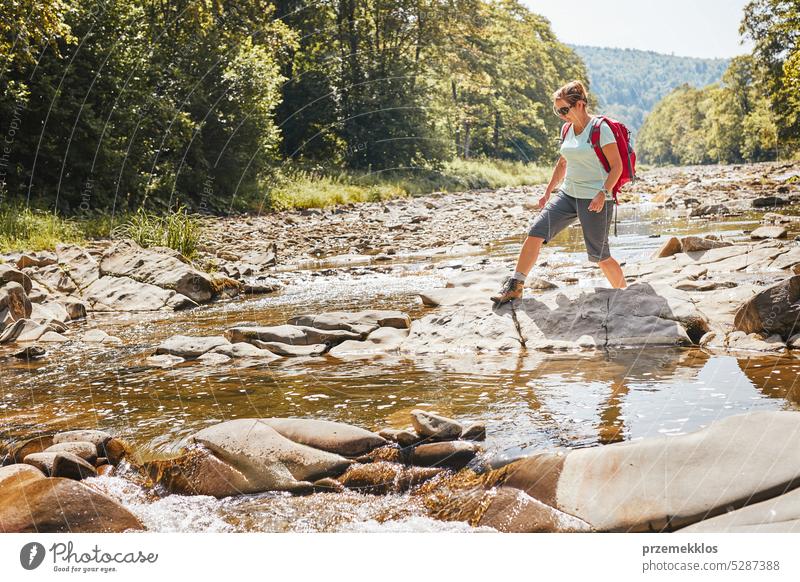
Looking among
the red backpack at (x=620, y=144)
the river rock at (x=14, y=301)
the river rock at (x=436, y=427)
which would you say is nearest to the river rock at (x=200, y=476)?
the river rock at (x=436, y=427)

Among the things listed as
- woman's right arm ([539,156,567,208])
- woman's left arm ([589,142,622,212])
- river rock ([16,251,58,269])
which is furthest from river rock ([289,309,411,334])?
river rock ([16,251,58,269])

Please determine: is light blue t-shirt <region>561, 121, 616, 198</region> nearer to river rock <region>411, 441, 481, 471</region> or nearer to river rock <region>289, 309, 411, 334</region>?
river rock <region>289, 309, 411, 334</region>

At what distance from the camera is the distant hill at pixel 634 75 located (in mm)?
11445

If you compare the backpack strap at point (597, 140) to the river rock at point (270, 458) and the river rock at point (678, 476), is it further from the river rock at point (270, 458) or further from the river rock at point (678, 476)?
the river rock at point (270, 458)

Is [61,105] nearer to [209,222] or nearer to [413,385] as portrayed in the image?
[209,222]

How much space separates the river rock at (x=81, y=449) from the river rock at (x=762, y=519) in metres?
3.43

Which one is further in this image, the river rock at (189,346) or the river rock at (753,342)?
the river rock at (189,346)

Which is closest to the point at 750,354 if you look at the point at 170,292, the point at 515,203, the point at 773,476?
the point at 773,476

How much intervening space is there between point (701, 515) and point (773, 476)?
0.36m

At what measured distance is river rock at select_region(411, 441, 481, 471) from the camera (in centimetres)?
433

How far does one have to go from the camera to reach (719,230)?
16.1 meters

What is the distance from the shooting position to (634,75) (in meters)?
12.6

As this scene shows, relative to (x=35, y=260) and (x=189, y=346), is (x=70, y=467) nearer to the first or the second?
(x=189, y=346)

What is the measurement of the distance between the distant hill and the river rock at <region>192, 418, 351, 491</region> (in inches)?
335
